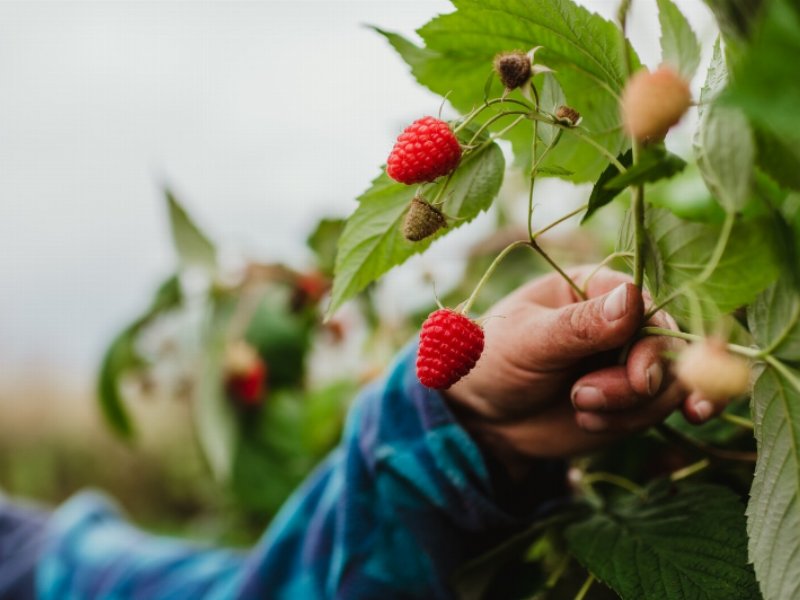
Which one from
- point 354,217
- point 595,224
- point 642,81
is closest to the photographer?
point 642,81

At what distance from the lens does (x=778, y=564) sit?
25 cm

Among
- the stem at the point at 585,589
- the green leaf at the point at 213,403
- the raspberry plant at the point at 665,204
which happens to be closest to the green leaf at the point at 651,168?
the raspberry plant at the point at 665,204

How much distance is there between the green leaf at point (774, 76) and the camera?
0.50 ft

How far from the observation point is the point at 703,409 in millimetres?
348

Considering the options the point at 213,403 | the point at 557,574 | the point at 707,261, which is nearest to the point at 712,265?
the point at 707,261

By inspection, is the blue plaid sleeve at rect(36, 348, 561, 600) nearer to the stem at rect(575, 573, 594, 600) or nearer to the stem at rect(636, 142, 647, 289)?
the stem at rect(575, 573, 594, 600)

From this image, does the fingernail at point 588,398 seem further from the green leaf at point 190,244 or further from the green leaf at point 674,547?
the green leaf at point 190,244

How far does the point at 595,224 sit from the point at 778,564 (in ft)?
3.12

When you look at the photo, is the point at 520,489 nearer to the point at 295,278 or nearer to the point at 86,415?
the point at 295,278

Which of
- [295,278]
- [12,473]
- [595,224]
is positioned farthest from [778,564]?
[12,473]

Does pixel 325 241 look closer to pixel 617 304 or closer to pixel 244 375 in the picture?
pixel 244 375

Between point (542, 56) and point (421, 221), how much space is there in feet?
0.27

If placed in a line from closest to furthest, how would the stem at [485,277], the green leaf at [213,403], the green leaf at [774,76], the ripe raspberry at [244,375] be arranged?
the green leaf at [774,76] < the stem at [485,277] < the green leaf at [213,403] < the ripe raspberry at [244,375]

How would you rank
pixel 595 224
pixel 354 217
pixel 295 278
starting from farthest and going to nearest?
1. pixel 595 224
2. pixel 295 278
3. pixel 354 217
